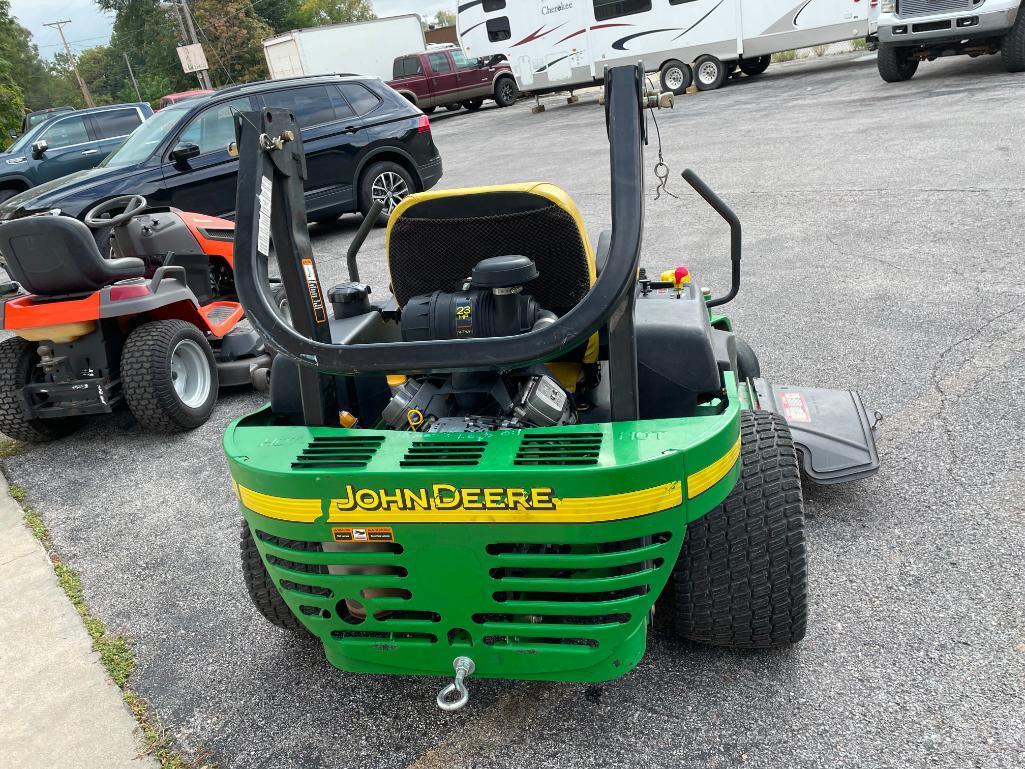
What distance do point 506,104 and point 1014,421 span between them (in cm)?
2096

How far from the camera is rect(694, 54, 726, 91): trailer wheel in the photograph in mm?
16656

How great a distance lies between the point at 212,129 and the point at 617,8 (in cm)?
1100

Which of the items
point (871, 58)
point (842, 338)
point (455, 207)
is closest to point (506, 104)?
point (871, 58)

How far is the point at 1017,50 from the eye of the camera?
38.1ft

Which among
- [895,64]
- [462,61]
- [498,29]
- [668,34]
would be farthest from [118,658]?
[462,61]

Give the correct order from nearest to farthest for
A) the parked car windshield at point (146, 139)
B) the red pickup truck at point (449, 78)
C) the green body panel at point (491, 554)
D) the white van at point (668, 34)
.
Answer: the green body panel at point (491, 554), the parked car windshield at point (146, 139), the white van at point (668, 34), the red pickup truck at point (449, 78)

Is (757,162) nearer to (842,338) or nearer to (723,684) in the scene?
(842,338)

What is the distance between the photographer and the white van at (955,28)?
36.9ft

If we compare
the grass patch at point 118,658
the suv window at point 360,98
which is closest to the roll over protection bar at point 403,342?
the grass patch at point 118,658

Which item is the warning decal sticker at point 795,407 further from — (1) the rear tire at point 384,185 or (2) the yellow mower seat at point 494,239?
(1) the rear tire at point 384,185

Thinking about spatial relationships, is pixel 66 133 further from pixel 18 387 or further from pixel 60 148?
pixel 18 387


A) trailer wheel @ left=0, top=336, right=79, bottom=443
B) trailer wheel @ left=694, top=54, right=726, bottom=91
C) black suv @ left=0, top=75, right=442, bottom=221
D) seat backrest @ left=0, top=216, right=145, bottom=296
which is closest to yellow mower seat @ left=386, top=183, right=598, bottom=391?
seat backrest @ left=0, top=216, right=145, bottom=296

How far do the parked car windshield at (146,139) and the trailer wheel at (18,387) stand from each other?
426 centimetres

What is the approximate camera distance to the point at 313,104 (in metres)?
8.98
